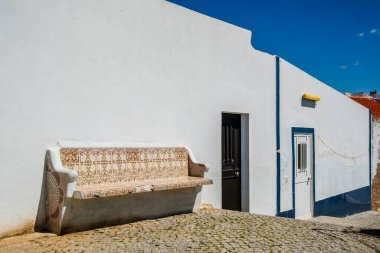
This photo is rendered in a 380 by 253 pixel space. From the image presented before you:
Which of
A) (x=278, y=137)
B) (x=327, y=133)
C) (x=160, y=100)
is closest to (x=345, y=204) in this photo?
(x=327, y=133)

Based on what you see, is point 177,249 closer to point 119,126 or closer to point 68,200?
point 68,200

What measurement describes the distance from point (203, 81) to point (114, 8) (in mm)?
2239

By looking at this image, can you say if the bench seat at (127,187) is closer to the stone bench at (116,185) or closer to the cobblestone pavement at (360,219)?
the stone bench at (116,185)

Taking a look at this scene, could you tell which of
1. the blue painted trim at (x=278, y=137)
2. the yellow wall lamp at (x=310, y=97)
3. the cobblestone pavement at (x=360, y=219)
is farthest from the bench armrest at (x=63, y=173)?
the cobblestone pavement at (x=360, y=219)

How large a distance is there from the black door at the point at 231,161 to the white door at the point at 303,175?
8.44 ft

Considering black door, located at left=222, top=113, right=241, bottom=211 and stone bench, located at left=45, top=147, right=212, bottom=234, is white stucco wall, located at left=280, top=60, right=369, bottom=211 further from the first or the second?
stone bench, located at left=45, top=147, right=212, bottom=234

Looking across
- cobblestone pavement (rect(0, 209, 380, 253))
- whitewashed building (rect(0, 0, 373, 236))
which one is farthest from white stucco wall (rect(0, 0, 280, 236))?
cobblestone pavement (rect(0, 209, 380, 253))

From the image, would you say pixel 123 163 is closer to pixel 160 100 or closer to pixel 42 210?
pixel 42 210

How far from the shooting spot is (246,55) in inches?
329

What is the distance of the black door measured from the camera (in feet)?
25.6

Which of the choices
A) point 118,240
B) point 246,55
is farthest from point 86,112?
point 246,55

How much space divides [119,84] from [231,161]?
328cm

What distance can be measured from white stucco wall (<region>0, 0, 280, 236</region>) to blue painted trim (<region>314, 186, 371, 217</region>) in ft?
10.0

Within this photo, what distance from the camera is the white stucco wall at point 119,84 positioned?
4555mm
